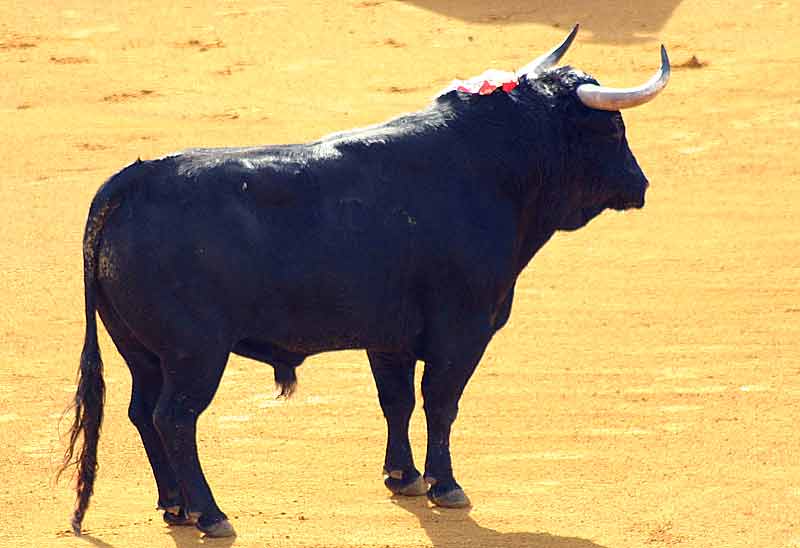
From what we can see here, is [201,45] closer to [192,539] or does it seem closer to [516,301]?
[516,301]

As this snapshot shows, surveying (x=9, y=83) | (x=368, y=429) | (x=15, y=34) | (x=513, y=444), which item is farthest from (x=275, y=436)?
(x=15, y=34)

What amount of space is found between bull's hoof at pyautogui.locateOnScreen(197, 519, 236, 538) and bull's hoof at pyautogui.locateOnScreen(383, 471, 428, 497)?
3.75 feet

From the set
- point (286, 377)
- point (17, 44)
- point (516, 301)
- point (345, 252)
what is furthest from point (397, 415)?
point (17, 44)

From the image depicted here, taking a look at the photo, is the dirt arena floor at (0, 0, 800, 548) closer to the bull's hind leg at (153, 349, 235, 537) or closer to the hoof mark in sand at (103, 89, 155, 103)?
the hoof mark in sand at (103, 89, 155, 103)

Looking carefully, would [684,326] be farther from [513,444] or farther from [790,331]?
[513,444]

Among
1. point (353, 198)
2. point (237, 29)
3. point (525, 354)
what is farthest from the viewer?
point (237, 29)

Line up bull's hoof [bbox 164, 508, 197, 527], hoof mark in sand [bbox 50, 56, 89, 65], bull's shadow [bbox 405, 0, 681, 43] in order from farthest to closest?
bull's shadow [bbox 405, 0, 681, 43] < hoof mark in sand [bbox 50, 56, 89, 65] < bull's hoof [bbox 164, 508, 197, 527]

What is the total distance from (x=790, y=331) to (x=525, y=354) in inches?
76.2

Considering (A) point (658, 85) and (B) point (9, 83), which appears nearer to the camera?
(A) point (658, 85)

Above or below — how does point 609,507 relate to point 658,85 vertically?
below

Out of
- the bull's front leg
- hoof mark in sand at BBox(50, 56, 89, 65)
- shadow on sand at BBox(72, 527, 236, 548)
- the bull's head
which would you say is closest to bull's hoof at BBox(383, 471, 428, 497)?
the bull's front leg

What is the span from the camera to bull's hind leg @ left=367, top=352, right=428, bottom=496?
891 centimetres

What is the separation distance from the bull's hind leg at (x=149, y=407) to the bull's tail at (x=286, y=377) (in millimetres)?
607

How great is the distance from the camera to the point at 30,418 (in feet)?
33.7
